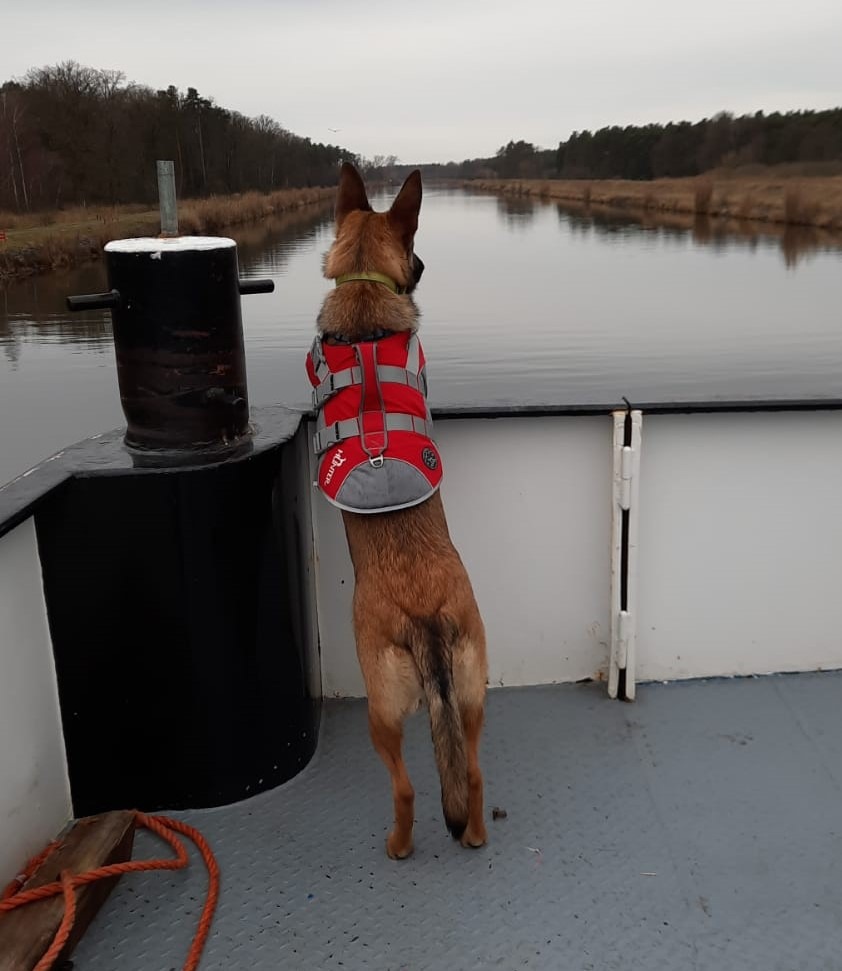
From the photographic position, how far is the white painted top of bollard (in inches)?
95.7

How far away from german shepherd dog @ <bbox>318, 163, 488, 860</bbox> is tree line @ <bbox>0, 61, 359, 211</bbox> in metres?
48.7

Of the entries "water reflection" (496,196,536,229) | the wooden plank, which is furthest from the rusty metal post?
"water reflection" (496,196,536,229)

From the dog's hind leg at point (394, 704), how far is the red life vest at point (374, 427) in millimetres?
396

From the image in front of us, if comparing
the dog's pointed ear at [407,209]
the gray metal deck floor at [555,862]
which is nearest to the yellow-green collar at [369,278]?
the dog's pointed ear at [407,209]

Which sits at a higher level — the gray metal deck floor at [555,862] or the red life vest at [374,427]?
the red life vest at [374,427]

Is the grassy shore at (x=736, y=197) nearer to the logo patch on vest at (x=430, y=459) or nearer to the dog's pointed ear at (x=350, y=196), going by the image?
the dog's pointed ear at (x=350, y=196)

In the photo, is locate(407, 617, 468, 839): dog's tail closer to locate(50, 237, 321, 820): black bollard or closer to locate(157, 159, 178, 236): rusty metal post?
locate(50, 237, 321, 820): black bollard

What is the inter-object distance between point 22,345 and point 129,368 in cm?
2064

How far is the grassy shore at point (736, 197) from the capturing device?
44.4 m

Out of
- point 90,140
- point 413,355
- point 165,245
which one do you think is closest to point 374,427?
point 413,355

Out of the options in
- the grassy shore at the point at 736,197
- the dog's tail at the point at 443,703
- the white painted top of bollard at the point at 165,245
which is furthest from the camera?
the grassy shore at the point at 736,197

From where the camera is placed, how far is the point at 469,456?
10.4 feet

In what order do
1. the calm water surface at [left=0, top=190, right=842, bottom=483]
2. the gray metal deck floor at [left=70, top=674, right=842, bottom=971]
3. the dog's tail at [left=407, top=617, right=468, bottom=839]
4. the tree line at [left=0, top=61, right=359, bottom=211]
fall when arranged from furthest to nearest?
the tree line at [left=0, top=61, right=359, bottom=211]
the calm water surface at [left=0, top=190, right=842, bottom=483]
the dog's tail at [left=407, top=617, right=468, bottom=839]
the gray metal deck floor at [left=70, top=674, right=842, bottom=971]

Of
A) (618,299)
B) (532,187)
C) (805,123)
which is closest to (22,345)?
(618,299)
